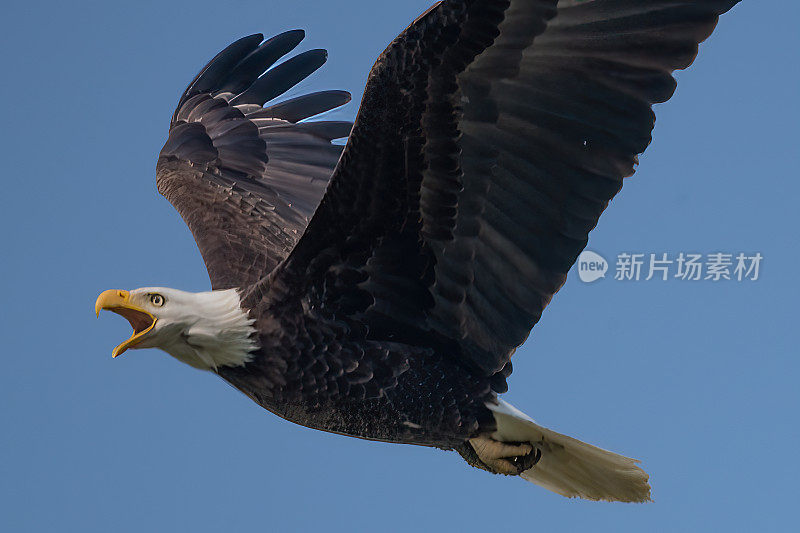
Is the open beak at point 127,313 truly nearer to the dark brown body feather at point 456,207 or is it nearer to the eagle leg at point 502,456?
the dark brown body feather at point 456,207

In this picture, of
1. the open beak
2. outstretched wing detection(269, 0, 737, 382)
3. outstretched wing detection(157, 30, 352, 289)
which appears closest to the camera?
outstretched wing detection(269, 0, 737, 382)

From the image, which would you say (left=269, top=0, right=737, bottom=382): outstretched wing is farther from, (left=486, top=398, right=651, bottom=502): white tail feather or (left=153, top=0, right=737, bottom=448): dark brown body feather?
(left=486, top=398, right=651, bottom=502): white tail feather

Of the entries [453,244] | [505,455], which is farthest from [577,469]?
[453,244]

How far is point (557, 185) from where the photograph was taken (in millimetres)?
4465

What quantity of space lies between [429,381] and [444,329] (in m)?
0.21

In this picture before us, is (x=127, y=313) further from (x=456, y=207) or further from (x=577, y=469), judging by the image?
(x=577, y=469)

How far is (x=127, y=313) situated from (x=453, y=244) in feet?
4.31

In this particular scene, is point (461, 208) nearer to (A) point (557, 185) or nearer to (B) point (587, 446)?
(A) point (557, 185)

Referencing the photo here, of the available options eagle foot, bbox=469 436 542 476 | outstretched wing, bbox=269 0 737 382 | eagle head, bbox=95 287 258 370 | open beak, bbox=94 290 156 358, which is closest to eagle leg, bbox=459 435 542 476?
eagle foot, bbox=469 436 542 476

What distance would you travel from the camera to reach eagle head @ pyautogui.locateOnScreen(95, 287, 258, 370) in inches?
191

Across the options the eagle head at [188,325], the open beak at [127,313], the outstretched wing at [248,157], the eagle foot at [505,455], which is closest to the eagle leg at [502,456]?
the eagle foot at [505,455]

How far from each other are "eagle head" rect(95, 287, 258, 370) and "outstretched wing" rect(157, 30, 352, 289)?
0.60 meters

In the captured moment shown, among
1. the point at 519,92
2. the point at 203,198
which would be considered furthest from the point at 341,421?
the point at 203,198

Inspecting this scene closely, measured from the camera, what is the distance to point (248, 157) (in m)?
6.93
